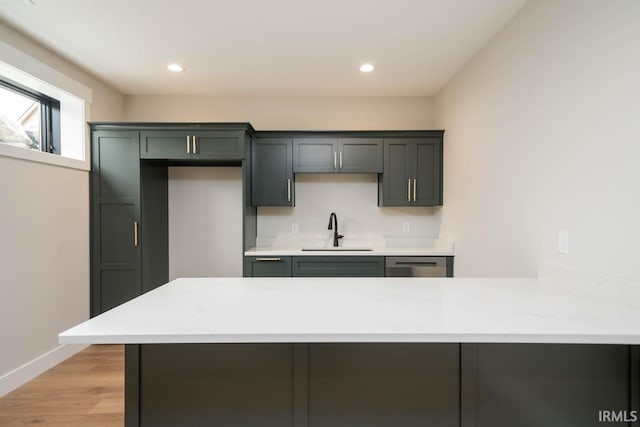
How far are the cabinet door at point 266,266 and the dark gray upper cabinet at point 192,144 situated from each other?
3.49ft

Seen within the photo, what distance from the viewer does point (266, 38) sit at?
2396 millimetres

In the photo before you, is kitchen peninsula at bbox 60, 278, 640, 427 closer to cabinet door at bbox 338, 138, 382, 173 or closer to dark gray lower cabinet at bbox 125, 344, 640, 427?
dark gray lower cabinet at bbox 125, 344, 640, 427

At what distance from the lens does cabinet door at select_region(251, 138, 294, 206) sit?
337 centimetres

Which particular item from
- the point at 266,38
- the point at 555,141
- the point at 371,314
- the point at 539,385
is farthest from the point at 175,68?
the point at 539,385

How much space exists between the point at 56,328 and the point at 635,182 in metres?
3.97

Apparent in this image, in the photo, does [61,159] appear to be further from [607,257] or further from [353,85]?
[607,257]

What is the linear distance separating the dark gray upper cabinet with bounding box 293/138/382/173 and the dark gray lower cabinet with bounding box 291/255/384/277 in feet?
3.17

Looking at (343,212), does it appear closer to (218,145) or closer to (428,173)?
(428,173)

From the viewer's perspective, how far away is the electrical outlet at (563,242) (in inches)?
65.6

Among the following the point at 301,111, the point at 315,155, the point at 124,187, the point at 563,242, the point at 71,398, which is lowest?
the point at 71,398

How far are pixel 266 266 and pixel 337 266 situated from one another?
0.72 meters

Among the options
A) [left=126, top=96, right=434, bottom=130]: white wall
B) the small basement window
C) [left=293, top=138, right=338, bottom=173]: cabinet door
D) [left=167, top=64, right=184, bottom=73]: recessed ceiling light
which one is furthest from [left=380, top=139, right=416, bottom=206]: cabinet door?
the small basement window

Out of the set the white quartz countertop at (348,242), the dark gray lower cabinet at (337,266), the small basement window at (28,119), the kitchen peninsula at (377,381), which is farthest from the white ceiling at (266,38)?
the kitchen peninsula at (377,381)

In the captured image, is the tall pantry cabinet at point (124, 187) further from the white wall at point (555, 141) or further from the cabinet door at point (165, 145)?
the white wall at point (555, 141)
